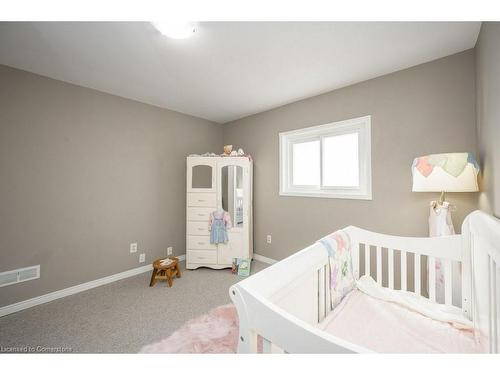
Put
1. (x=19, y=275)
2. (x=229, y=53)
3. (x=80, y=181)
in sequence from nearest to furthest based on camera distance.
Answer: (x=229, y=53) → (x=19, y=275) → (x=80, y=181)

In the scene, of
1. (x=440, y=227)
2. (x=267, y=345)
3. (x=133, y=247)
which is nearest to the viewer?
(x=267, y=345)

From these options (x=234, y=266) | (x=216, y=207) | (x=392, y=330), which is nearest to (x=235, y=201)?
(x=216, y=207)

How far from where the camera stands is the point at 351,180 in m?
2.34

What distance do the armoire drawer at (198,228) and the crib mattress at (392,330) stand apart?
205 centimetres

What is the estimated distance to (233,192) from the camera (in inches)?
114

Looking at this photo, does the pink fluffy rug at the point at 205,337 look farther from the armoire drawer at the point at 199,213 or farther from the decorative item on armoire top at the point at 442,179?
the decorative item on armoire top at the point at 442,179

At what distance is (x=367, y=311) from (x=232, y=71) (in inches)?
84.1

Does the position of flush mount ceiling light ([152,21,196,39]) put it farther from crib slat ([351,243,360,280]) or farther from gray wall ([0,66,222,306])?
crib slat ([351,243,360,280])

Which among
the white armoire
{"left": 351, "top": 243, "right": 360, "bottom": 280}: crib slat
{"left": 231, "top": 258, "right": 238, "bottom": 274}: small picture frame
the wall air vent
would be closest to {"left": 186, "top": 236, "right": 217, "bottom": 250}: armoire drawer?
the white armoire

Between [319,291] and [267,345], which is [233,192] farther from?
[267,345]

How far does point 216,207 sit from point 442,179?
2308 millimetres

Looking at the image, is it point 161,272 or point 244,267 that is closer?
point 161,272

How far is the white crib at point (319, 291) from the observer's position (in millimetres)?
503
